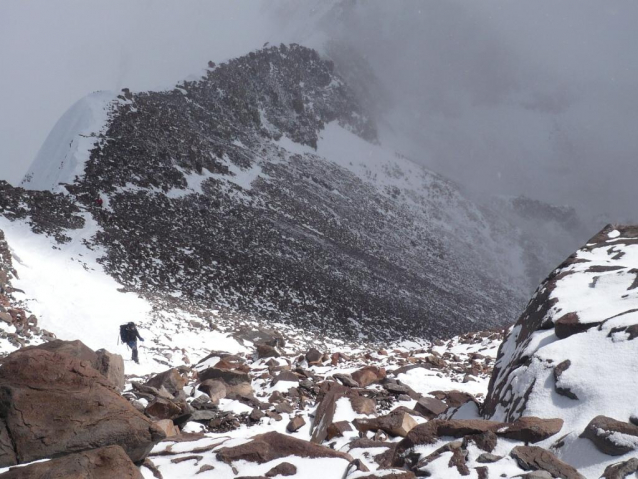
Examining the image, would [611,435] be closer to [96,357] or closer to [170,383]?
[170,383]

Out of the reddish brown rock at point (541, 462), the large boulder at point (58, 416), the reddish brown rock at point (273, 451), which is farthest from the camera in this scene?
the reddish brown rock at point (273, 451)

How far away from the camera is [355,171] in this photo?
70562mm

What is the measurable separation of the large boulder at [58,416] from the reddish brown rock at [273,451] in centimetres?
79

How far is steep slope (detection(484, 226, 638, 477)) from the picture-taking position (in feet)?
11.9

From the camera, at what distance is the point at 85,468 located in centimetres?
397

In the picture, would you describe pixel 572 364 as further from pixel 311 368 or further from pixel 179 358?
pixel 179 358

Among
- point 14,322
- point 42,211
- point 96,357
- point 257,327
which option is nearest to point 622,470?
point 96,357

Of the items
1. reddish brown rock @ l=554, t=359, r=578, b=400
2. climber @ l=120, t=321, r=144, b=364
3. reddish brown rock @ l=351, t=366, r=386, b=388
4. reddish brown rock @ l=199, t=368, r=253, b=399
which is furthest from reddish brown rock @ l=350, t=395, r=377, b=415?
climber @ l=120, t=321, r=144, b=364

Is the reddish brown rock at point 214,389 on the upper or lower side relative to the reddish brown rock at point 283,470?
upper

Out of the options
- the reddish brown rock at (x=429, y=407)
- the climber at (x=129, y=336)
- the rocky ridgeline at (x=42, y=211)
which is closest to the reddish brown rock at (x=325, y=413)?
the reddish brown rock at (x=429, y=407)

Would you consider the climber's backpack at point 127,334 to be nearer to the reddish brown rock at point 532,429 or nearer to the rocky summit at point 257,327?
the rocky summit at point 257,327

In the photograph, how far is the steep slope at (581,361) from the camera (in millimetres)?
3625

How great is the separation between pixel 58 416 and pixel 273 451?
2.32 metres

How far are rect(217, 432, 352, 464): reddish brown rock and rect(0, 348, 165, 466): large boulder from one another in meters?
0.79
